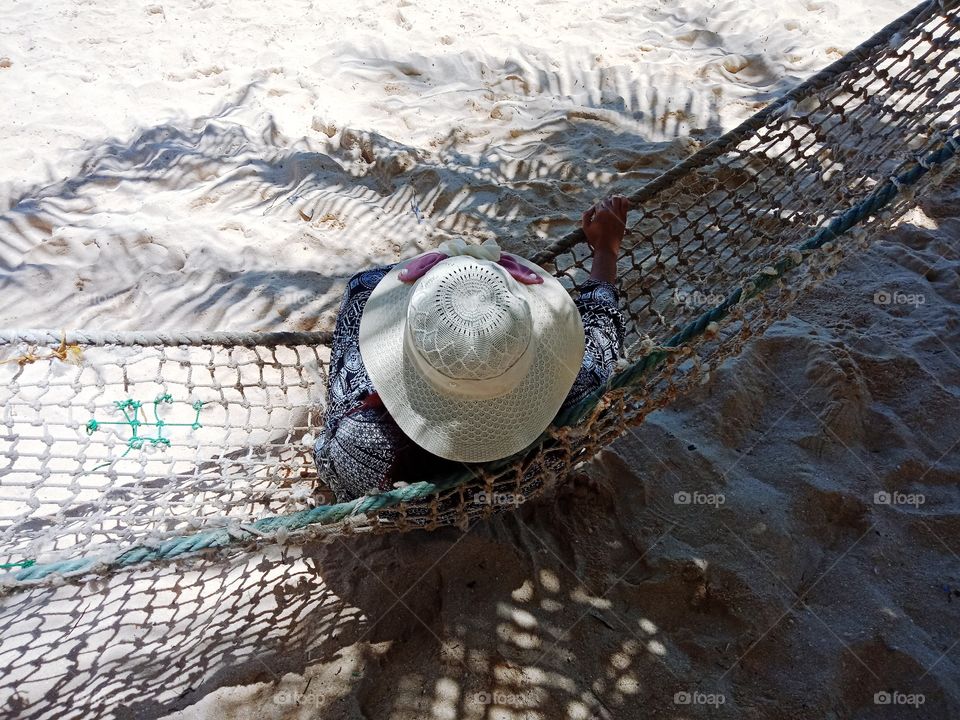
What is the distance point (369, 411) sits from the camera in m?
1.30

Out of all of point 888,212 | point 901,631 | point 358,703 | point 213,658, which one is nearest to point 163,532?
point 213,658

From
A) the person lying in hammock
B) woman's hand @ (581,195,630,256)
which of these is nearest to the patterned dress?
the person lying in hammock

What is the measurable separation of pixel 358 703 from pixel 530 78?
9.14 ft

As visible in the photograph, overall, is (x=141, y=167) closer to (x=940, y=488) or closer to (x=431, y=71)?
(x=431, y=71)

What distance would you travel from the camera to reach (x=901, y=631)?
152cm

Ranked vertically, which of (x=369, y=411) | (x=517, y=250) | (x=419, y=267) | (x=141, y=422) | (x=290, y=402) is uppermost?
(x=419, y=267)

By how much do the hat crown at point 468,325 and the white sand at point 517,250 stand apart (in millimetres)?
654

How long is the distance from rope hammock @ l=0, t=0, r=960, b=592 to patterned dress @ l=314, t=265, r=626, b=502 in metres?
0.06

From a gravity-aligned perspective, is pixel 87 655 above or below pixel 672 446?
below

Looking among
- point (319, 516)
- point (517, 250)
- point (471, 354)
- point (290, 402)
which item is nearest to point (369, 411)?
point (319, 516)

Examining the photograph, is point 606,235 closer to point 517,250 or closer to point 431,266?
point 431,266

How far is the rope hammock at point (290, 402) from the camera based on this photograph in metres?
1.33

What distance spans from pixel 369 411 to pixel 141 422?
0.82m

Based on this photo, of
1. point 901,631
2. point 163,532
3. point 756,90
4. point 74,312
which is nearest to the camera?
point 163,532
